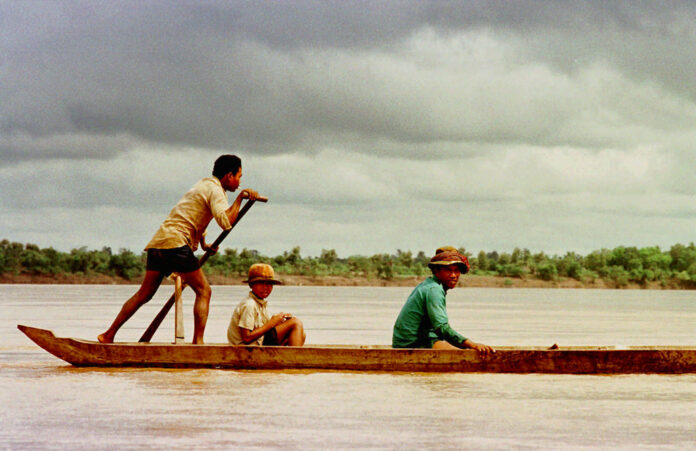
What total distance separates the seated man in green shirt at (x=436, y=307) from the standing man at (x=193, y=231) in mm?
1603

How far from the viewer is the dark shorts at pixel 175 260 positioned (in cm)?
825

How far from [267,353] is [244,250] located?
69697 mm

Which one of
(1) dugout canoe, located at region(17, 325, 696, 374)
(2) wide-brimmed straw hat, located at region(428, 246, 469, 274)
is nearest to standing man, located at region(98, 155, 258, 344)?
(1) dugout canoe, located at region(17, 325, 696, 374)

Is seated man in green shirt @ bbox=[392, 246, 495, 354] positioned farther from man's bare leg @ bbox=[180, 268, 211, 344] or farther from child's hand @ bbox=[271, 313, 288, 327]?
man's bare leg @ bbox=[180, 268, 211, 344]

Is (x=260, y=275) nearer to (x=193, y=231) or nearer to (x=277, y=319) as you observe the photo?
(x=277, y=319)

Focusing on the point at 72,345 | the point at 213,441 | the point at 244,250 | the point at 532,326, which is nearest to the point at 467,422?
the point at 213,441

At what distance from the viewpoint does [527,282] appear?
8631 cm

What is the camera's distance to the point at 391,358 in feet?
26.7

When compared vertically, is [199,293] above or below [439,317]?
above

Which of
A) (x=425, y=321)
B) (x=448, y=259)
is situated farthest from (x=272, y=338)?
(x=448, y=259)

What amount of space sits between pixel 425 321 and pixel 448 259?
→ 0.63 metres

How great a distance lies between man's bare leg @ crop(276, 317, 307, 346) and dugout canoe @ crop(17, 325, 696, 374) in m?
0.24

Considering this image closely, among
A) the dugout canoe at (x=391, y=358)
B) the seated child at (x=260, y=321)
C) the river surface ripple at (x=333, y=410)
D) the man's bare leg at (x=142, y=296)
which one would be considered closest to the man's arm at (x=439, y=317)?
the dugout canoe at (x=391, y=358)

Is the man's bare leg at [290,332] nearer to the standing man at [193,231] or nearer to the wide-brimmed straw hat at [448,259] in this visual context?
the standing man at [193,231]
